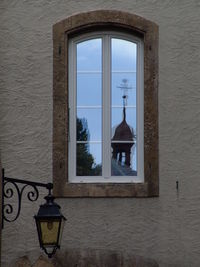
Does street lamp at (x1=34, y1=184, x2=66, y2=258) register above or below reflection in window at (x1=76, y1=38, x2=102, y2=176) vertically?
below

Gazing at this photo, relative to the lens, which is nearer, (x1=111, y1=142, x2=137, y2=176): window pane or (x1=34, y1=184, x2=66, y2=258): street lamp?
(x1=34, y1=184, x2=66, y2=258): street lamp

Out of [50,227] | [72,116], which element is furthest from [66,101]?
[50,227]

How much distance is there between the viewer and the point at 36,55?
403 inches

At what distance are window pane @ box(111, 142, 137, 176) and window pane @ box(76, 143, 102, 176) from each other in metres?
0.16

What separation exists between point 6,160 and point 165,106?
1946 mm

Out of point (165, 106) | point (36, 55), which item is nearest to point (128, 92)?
point (165, 106)

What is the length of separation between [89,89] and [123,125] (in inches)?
23.3

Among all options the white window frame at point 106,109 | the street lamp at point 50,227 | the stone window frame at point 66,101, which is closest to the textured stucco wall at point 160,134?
the stone window frame at point 66,101

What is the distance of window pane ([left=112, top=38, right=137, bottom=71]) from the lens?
10398 mm

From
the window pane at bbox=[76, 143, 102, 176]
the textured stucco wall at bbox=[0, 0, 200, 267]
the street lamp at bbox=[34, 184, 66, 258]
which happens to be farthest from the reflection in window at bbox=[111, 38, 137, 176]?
the street lamp at bbox=[34, 184, 66, 258]

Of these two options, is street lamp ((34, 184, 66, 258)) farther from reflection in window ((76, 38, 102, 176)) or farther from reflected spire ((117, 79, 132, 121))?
reflected spire ((117, 79, 132, 121))

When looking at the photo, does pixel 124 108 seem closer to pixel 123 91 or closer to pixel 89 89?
pixel 123 91

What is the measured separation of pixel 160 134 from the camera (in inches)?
399

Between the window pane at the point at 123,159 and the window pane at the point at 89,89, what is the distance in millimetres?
583
